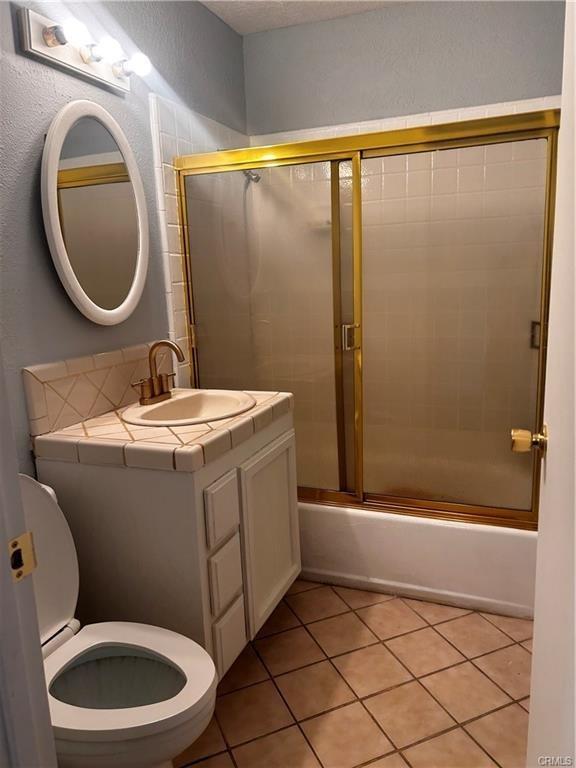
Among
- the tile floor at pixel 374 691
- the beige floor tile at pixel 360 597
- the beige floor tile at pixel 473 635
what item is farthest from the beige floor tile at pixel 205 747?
the beige floor tile at pixel 473 635

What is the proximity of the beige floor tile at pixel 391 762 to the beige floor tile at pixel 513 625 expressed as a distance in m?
0.70

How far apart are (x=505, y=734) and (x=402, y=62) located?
8.91ft

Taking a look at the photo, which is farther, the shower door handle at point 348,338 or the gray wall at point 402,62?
the gray wall at point 402,62

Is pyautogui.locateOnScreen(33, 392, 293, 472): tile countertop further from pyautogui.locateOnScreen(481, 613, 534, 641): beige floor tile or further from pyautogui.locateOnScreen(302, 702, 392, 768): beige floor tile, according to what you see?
pyautogui.locateOnScreen(481, 613, 534, 641): beige floor tile

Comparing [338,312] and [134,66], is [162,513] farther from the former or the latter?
[134,66]

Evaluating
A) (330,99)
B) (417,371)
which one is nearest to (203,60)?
(330,99)

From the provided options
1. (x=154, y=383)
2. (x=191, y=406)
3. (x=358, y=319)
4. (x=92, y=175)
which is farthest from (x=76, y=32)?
(x=358, y=319)

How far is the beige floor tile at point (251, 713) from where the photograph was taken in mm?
1662

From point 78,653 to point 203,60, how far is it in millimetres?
2422

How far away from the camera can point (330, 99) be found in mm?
2799

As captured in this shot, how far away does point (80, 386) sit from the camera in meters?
1.81

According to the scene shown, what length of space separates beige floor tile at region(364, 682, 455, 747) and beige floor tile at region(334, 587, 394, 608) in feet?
1.56

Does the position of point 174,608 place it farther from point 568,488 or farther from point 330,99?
point 330,99

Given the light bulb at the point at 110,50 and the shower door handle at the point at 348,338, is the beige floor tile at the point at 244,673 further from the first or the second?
the light bulb at the point at 110,50
